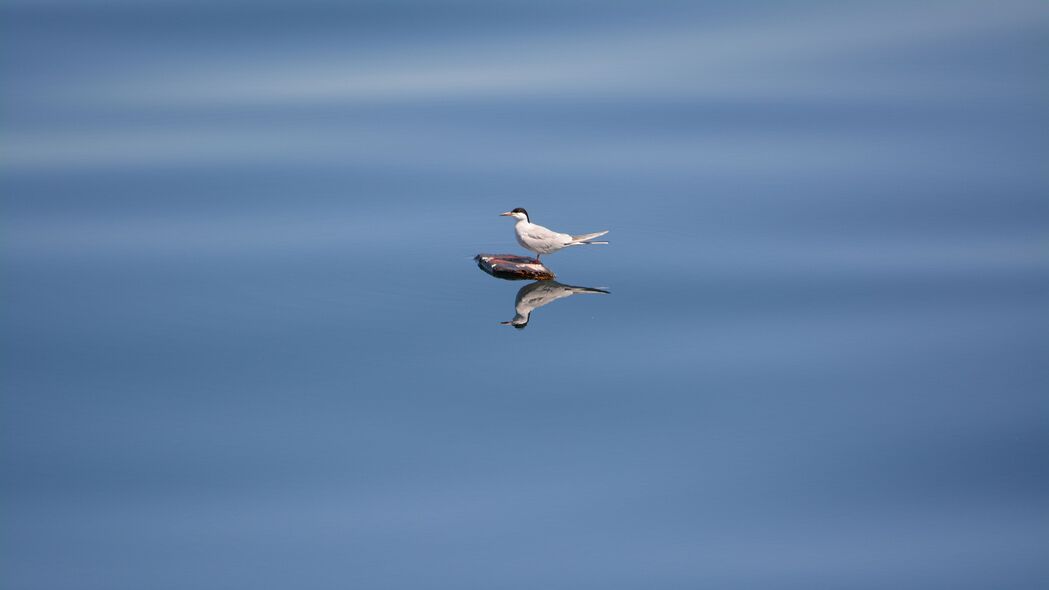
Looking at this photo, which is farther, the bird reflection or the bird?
the bird

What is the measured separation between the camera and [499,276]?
4625 millimetres

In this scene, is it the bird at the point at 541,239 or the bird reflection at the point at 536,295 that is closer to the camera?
the bird reflection at the point at 536,295

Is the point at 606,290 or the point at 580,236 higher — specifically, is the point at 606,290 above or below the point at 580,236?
below

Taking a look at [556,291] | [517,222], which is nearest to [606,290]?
[556,291]

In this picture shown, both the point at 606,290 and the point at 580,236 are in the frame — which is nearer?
the point at 606,290

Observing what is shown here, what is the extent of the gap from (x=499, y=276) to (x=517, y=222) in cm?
24

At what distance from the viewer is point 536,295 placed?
14.6 ft

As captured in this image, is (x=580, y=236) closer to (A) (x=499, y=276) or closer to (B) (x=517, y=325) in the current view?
(A) (x=499, y=276)

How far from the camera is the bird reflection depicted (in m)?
4.26

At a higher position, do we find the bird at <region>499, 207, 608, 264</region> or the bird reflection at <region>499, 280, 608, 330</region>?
the bird at <region>499, 207, 608, 264</region>

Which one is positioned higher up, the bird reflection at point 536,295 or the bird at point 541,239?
the bird at point 541,239

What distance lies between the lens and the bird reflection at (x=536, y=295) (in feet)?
14.0

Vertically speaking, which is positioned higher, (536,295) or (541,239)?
(541,239)

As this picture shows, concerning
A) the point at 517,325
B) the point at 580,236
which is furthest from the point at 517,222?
the point at 517,325
